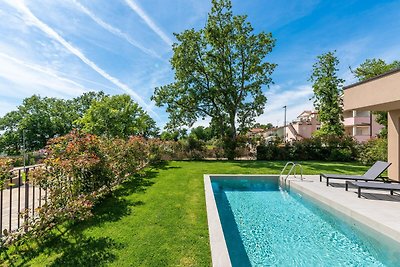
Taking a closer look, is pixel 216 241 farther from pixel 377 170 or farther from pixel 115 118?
pixel 115 118

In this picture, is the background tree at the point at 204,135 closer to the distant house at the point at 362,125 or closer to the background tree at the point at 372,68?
the background tree at the point at 372,68

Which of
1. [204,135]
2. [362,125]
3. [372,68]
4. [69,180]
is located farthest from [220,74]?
[204,135]

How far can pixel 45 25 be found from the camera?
32.8 ft

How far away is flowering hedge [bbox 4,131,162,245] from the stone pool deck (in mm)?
6577

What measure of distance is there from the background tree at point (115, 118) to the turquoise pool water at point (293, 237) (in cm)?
2343

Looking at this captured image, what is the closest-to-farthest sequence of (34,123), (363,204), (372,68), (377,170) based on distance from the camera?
(363,204)
(377,170)
(372,68)
(34,123)

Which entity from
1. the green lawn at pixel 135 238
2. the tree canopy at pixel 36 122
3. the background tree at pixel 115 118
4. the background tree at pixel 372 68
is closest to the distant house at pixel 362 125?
the background tree at pixel 372 68

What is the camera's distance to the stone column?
33.0ft

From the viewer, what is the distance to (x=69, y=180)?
5512 mm

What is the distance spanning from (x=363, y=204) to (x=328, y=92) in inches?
968

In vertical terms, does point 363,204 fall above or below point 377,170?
below

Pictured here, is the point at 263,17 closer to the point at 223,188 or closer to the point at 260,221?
the point at 223,188

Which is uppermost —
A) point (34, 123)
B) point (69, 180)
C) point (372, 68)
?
point (372, 68)

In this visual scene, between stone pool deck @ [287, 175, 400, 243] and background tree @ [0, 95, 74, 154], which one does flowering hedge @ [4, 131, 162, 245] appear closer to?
stone pool deck @ [287, 175, 400, 243]
